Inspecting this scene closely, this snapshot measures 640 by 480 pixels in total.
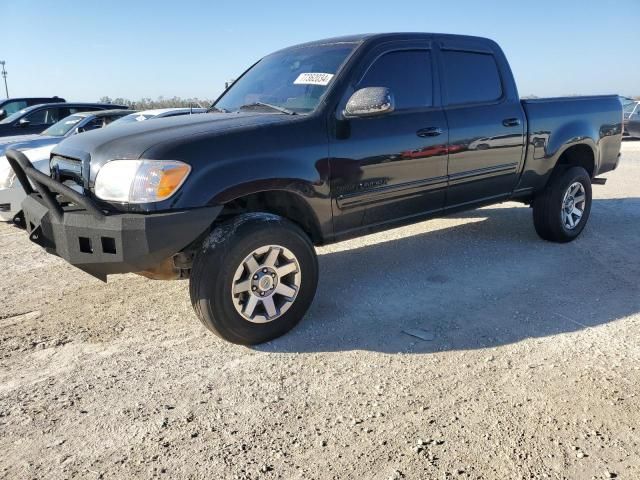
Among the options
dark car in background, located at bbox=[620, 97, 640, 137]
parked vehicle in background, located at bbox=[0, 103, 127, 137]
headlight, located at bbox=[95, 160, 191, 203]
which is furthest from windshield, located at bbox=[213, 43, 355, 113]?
dark car in background, located at bbox=[620, 97, 640, 137]

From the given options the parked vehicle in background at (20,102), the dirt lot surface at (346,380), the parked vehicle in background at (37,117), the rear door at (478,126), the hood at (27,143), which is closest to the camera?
the dirt lot surface at (346,380)

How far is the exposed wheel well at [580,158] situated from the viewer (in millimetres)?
5645

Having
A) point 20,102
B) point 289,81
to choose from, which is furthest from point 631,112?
point 20,102

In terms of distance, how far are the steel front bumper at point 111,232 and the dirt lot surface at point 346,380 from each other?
2.17ft

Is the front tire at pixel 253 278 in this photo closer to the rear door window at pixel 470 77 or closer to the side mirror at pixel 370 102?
the side mirror at pixel 370 102

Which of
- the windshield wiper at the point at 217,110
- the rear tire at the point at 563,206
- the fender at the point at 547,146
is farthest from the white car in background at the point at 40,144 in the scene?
the rear tire at the point at 563,206

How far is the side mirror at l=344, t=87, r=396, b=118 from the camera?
3.52m

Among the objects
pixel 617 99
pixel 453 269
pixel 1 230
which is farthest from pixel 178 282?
pixel 617 99

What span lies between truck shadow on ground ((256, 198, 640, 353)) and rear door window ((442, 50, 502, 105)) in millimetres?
1524

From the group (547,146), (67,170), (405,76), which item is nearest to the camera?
(67,170)

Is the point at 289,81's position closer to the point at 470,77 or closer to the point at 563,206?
the point at 470,77

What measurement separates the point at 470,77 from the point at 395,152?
4.42 feet

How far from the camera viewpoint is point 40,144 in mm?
7309

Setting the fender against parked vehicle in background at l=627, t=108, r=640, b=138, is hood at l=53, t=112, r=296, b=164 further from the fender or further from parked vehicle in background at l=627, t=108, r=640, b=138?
parked vehicle in background at l=627, t=108, r=640, b=138
